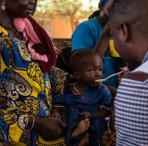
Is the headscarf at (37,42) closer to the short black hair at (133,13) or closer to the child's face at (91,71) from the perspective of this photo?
the child's face at (91,71)

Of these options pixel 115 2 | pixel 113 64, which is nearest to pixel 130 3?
pixel 115 2

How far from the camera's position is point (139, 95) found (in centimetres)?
132

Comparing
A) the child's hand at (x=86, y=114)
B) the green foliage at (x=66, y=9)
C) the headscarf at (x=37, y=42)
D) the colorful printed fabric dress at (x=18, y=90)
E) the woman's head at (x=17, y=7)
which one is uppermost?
the green foliage at (x=66, y=9)

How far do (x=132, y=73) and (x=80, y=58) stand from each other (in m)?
1.63

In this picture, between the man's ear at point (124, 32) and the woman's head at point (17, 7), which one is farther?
the woman's head at point (17, 7)

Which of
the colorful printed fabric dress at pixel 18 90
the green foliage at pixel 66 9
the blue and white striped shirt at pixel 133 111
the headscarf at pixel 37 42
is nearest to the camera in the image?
the blue and white striped shirt at pixel 133 111

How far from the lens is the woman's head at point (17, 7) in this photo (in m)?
2.41

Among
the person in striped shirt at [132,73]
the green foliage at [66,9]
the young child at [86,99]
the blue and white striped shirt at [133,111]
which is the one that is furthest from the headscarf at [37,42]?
the green foliage at [66,9]

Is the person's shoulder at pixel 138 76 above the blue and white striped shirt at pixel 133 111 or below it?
above

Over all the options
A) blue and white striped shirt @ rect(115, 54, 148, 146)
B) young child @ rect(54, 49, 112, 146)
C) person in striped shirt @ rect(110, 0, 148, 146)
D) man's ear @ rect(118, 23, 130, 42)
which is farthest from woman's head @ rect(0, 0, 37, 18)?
blue and white striped shirt @ rect(115, 54, 148, 146)

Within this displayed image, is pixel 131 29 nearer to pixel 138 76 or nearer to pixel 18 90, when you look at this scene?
pixel 138 76

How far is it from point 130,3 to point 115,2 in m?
0.12

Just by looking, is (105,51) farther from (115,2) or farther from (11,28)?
(115,2)

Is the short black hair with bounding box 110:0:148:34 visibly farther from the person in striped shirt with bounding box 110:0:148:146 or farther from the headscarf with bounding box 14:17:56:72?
the headscarf with bounding box 14:17:56:72
